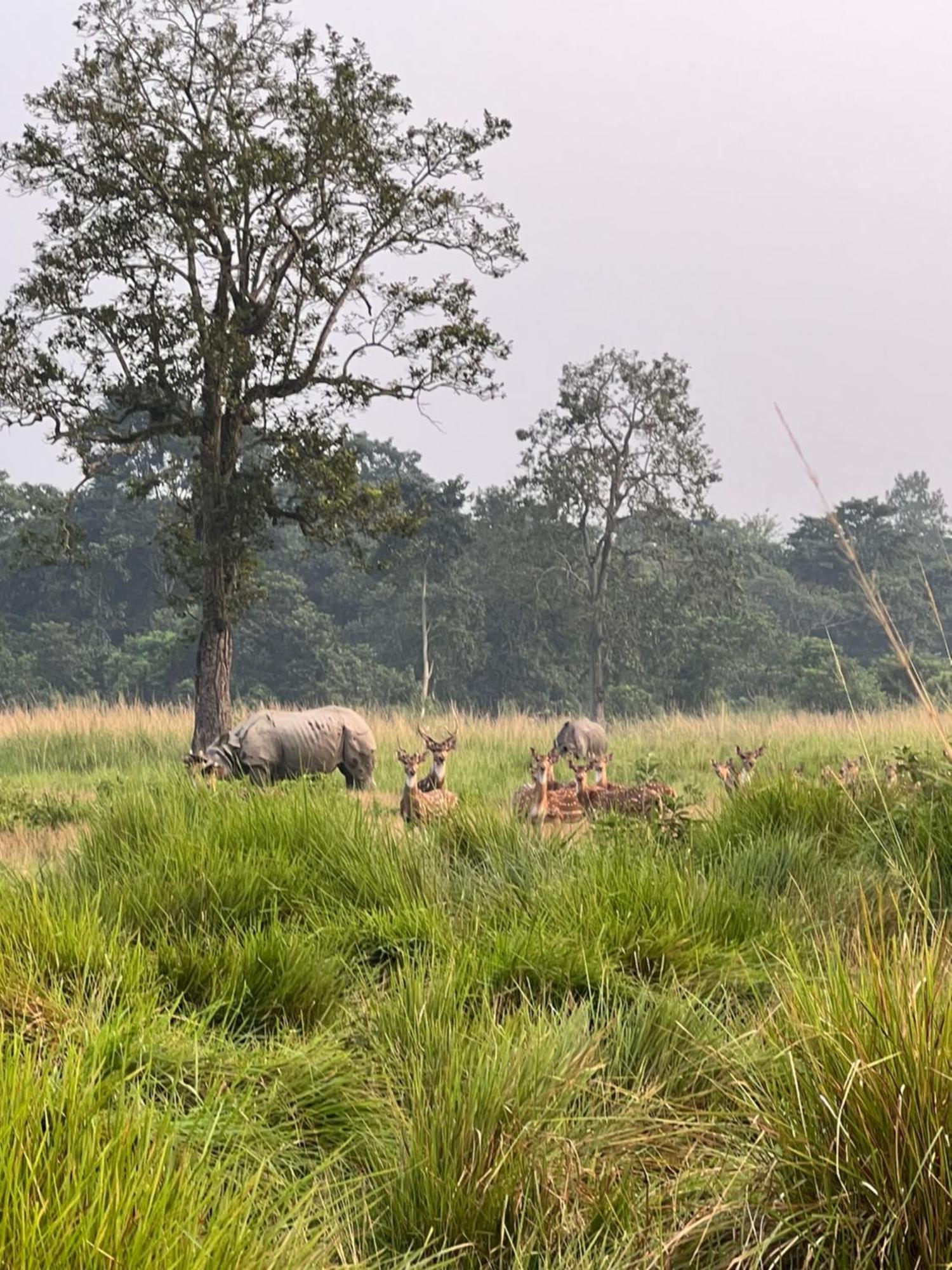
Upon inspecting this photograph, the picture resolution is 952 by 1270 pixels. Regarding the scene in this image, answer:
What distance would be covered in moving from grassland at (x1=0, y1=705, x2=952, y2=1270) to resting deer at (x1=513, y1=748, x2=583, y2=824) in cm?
109

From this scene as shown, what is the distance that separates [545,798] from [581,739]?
7075 millimetres

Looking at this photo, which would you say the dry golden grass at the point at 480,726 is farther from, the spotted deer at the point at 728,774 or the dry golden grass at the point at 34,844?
the dry golden grass at the point at 34,844

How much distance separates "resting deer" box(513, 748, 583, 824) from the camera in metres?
7.93

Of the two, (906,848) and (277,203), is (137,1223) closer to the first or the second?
(906,848)

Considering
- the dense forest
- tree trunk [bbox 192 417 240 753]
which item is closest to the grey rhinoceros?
tree trunk [bbox 192 417 240 753]

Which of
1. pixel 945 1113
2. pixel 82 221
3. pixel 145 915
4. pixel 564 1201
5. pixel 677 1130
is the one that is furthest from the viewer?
pixel 82 221

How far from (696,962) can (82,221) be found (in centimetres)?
Result: 1575

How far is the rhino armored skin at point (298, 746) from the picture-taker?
12250mm

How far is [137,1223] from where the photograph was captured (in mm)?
2082

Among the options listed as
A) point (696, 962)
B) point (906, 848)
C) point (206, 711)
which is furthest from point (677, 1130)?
point (206, 711)

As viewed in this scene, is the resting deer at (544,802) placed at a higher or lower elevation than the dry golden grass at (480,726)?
higher

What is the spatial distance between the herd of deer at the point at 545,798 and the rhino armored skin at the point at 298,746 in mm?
2947

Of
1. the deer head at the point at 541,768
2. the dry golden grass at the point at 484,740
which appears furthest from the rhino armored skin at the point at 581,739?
the deer head at the point at 541,768

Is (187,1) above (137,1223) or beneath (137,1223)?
above
